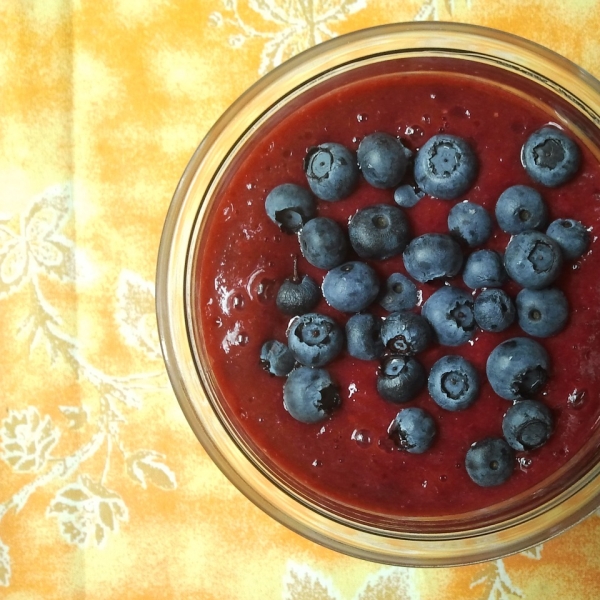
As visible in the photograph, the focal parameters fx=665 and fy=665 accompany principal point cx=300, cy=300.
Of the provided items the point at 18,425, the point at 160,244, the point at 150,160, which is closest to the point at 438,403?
the point at 160,244

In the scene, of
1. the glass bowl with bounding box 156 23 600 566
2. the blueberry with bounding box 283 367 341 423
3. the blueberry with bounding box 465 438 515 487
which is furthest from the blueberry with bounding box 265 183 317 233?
the blueberry with bounding box 465 438 515 487

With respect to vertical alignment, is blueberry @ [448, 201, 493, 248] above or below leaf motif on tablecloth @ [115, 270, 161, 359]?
below

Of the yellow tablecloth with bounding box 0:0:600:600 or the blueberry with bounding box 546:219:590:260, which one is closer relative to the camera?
the blueberry with bounding box 546:219:590:260

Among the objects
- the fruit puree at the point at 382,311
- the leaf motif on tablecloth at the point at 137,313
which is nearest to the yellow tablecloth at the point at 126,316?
the leaf motif on tablecloth at the point at 137,313

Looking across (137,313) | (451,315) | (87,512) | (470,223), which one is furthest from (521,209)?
(87,512)

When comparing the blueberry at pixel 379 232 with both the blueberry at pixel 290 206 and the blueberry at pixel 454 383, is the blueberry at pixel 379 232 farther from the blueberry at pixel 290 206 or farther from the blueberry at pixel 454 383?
the blueberry at pixel 454 383

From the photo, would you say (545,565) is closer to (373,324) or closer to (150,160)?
(373,324)

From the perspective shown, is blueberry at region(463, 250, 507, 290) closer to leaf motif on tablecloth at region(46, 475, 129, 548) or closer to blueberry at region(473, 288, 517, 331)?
blueberry at region(473, 288, 517, 331)
